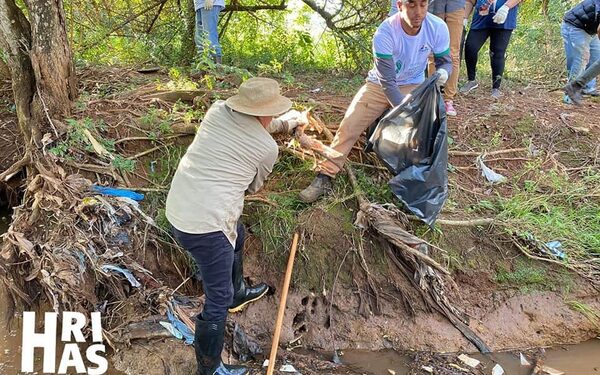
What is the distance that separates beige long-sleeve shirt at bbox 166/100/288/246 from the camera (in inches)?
97.9

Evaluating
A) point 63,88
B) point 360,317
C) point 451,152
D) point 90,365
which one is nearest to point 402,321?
point 360,317

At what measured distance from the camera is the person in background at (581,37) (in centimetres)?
484

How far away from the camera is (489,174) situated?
4.04 meters

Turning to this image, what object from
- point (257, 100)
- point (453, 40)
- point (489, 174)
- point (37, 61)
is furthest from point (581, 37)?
point (37, 61)

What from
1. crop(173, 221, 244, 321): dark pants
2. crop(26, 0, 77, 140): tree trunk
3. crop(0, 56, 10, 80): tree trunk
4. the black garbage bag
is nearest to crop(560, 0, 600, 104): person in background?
the black garbage bag

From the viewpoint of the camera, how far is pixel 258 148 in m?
2.52

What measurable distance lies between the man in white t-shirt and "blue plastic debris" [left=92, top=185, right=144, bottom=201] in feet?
4.01

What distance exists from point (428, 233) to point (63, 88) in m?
3.27

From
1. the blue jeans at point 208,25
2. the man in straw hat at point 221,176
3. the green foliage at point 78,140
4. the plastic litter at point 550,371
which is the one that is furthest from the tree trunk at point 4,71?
the plastic litter at point 550,371

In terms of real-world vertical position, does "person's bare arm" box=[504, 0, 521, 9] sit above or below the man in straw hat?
above

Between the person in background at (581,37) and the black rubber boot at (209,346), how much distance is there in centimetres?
430

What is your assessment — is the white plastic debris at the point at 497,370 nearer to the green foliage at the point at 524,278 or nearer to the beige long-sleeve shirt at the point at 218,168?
the green foliage at the point at 524,278

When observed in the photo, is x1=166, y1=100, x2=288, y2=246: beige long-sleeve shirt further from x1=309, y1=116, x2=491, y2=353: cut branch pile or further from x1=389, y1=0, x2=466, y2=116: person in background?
x1=389, y1=0, x2=466, y2=116: person in background

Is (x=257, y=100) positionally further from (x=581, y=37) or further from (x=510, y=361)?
(x=581, y=37)
